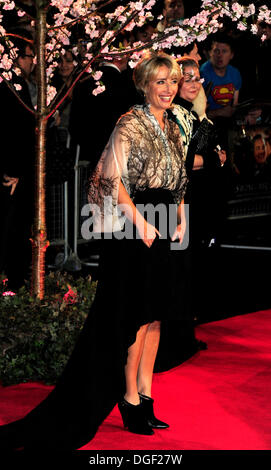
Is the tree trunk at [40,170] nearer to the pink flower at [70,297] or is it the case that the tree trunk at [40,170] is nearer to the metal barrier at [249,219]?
the pink flower at [70,297]

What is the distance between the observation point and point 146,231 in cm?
405

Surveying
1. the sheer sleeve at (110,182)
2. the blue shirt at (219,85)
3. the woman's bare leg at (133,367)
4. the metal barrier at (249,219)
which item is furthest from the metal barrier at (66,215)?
the woman's bare leg at (133,367)

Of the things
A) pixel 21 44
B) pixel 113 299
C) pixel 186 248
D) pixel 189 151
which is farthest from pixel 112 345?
pixel 21 44

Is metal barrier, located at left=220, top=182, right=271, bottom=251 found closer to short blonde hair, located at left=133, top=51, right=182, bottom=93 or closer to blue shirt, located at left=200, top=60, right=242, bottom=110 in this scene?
blue shirt, located at left=200, top=60, right=242, bottom=110

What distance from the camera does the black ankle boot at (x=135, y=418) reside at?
4180mm

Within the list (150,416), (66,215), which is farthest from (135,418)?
(66,215)

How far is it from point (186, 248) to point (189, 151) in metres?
0.78

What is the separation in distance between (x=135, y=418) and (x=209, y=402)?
0.70m

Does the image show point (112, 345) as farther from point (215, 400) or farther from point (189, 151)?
point (189, 151)

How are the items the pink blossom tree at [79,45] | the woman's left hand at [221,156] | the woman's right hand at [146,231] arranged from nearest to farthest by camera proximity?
the woman's right hand at [146,231] → the pink blossom tree at [79,45] → the woman's left hand at [221,156]

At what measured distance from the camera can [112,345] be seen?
4156mm

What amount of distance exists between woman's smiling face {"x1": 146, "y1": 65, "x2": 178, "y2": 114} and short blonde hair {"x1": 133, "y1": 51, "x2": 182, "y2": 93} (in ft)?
0.06

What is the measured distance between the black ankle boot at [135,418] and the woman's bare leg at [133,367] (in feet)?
0.11

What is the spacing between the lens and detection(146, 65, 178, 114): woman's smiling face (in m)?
4.14
